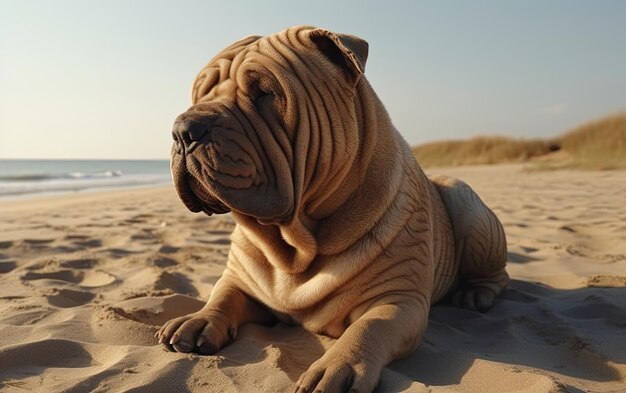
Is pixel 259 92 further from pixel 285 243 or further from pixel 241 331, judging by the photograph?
pixel 241 331

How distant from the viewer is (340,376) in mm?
1914

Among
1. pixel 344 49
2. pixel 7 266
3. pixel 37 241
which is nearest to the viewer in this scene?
pixel 344 49

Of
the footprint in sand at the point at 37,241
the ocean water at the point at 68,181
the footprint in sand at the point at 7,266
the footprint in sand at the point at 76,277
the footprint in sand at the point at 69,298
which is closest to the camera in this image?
the footprint in sand at the point at 69,298

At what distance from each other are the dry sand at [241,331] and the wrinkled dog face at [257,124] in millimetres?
629

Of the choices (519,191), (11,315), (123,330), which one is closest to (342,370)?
(123,330)

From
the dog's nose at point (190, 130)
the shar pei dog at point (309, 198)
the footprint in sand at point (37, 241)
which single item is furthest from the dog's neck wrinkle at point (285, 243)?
the footprint in sand at point (37, 241)

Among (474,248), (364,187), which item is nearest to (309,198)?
(364,187)

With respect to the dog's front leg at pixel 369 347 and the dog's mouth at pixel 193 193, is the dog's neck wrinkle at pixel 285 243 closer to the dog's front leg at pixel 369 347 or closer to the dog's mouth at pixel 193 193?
the dog's mouth at pixel 193 193

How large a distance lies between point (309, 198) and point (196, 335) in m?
0.73

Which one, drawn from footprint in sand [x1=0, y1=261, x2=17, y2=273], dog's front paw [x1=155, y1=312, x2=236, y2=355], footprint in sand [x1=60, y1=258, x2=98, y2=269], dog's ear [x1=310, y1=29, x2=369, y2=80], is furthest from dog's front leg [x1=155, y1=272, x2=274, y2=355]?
footprint in sand [x1=0, y1=261, x2=17, y2=273]

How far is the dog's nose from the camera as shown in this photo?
2135 mm

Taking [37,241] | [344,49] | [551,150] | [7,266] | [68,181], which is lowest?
[551,150]

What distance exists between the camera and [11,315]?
108 inches

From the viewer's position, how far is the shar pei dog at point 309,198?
219 centimetres
